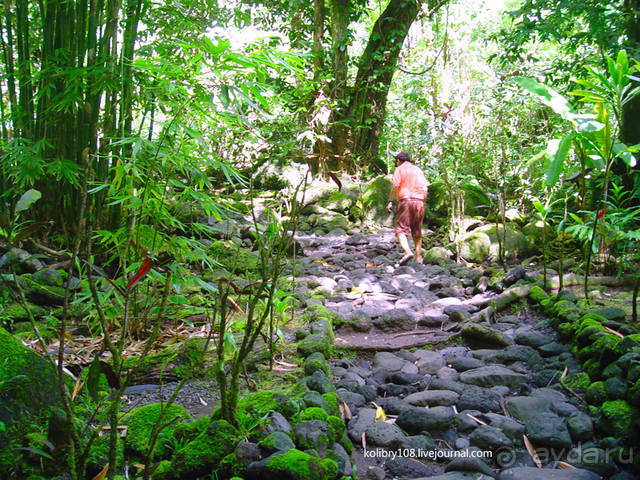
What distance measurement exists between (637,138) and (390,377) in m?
3.65

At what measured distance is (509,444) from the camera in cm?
192

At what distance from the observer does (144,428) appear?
4.76ft

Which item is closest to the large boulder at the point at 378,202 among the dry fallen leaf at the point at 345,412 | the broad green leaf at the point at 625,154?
the broad green leaf at the point at 625,154

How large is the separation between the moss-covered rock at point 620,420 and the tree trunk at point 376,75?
759 cm

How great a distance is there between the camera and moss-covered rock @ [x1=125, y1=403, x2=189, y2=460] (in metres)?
1.38

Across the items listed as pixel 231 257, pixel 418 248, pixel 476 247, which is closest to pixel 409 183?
pixel 418 248

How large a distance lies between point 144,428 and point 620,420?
1.81m

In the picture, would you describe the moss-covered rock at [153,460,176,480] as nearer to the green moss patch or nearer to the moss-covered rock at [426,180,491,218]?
the green moss patch

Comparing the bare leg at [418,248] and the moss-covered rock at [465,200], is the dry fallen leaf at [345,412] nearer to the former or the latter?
the bare leg at [418,248]

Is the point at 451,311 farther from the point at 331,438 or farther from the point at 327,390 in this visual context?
the point at 331,438

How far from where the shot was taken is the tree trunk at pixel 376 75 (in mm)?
8688

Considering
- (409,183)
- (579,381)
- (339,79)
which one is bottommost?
(579,381)

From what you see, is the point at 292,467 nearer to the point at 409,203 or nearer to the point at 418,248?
the point at 418,248

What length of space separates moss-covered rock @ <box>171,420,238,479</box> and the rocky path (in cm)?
64
